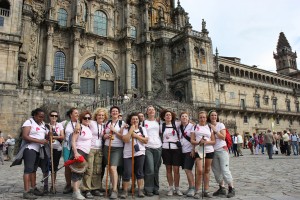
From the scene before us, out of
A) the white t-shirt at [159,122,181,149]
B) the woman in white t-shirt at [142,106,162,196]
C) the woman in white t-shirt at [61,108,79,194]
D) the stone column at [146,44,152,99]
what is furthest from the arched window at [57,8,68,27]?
the white t-shirt at [159,122,181,149]

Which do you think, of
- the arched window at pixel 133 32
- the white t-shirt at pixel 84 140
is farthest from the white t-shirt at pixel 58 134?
the arched window at pixel 133 32

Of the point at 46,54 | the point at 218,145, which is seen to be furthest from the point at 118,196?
the point at 46,54

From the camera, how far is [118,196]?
20.4 feet

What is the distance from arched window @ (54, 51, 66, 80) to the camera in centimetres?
2877

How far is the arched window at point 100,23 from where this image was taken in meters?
32.3

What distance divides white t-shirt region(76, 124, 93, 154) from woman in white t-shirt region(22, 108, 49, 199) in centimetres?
94

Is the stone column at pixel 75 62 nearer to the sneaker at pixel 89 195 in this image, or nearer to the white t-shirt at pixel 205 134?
the sneaker at pixel 89 195

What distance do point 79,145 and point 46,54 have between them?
24046 mm

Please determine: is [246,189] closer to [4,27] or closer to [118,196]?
[118,196]

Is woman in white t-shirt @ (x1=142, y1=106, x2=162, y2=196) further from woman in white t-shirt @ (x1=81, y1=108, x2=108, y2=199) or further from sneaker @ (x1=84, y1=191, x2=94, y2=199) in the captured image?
sneaker @ (x1=84, y1=191, x2=94, y2=199)

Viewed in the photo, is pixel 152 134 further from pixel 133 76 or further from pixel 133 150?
pixel 133 76

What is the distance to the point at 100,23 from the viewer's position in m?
32.8

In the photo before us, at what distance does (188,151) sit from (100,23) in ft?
96.7

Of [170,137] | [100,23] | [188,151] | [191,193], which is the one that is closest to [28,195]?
[170,137]
